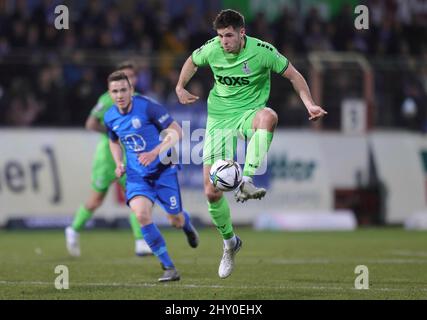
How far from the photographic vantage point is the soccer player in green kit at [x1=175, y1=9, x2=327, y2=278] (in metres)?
10.4

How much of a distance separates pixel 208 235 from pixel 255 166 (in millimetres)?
8582

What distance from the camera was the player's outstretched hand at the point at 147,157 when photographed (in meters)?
11.1

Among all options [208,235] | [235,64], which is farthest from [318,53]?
[235,64]

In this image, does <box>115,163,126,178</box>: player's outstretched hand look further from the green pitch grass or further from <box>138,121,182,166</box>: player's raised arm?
the green pitch grass

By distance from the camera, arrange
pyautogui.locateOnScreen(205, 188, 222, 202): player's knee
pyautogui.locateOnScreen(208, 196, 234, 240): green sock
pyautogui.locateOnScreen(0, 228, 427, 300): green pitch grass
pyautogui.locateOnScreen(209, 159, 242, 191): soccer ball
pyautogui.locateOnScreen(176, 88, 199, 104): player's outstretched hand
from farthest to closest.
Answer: pyautogui.locateOnScreen(208, 196, 234, 240): green sock < pyautogui.locateOnScreen(205, 188, 222, 202): player's knee < pyautogui.locateOnScreen(176, 88, 199, 104): player's outstretched hand < pyautogui.locateOnScreen(209, 159, 242, 191): soccer ball < pyautogui.locateOnScreen(0, 228, 427, 300): green pitch grass

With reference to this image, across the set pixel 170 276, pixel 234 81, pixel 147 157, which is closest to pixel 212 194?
pixel 147 157

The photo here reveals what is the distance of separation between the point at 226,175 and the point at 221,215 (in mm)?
1043

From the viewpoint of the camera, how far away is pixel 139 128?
39.4 feet

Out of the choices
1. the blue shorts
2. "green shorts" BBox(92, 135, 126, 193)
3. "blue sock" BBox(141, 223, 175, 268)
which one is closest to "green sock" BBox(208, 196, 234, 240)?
"blue sock" BBox(141, 223, 175, 268)

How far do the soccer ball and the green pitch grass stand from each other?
3.26ft

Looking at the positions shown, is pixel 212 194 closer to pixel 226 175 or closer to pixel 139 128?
pixel 226 175

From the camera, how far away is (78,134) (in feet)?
65.3

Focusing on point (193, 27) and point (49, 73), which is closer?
point (49, 73)
